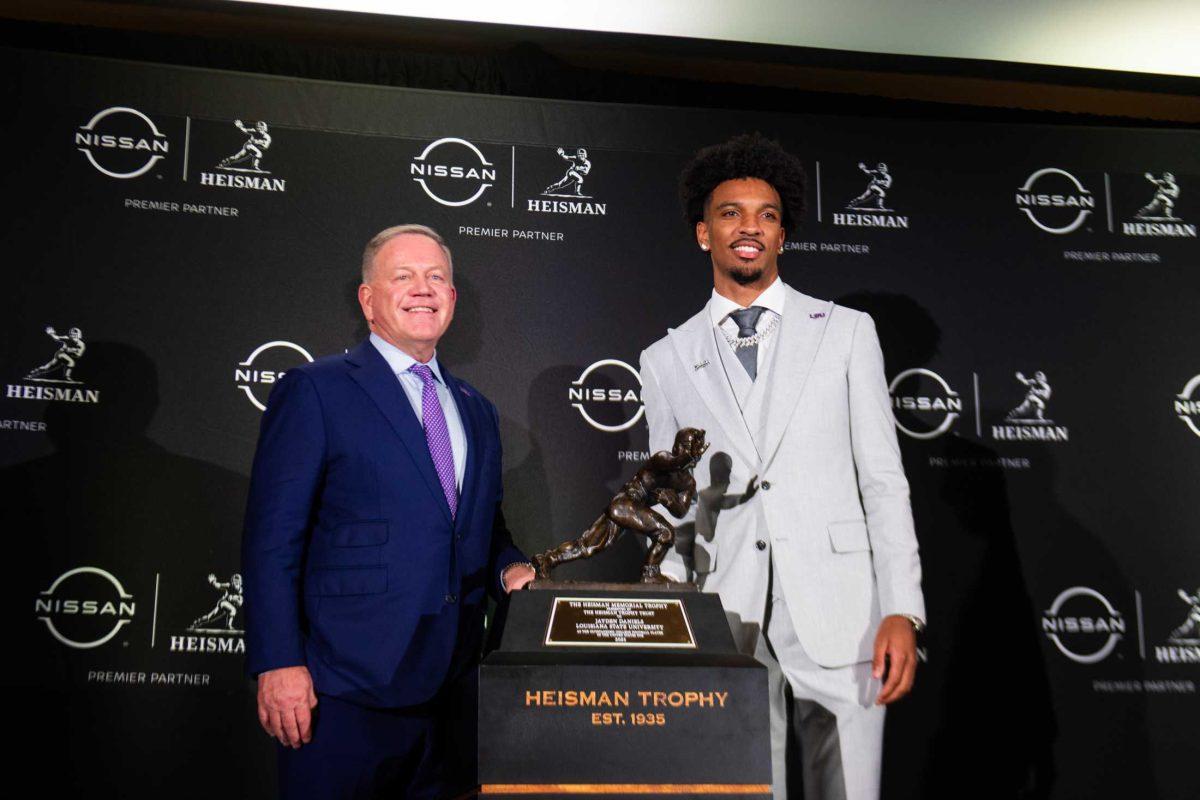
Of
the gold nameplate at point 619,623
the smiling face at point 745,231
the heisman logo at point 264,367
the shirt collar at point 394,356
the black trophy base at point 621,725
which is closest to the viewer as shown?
the black trophy base at point 621,725

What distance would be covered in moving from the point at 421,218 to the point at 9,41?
1.68 meters

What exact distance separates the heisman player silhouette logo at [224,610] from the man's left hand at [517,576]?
3.99ft

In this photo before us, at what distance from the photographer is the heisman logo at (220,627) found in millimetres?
3367

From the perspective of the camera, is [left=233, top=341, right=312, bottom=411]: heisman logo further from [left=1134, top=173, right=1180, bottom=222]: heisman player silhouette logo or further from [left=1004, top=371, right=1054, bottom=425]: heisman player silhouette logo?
[left=1134, top=173, right=1180, bottom=222]: heisman player silhouette logo

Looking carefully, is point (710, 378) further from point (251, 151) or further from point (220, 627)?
point (251, 151)

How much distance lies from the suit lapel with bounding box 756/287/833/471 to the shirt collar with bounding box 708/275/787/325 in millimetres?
41

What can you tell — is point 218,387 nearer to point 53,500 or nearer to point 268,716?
point 53,500

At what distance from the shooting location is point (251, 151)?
3.69m

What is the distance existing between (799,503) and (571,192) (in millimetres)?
1706

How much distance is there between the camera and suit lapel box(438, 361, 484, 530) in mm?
2668

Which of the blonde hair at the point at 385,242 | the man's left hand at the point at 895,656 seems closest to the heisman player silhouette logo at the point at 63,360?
the blonde hair at the point at 385,242

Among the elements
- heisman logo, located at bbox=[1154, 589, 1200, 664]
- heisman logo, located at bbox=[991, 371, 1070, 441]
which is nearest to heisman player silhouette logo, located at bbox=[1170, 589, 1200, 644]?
heisman logo, located at bbox=[1154, 589, 1200, 664]

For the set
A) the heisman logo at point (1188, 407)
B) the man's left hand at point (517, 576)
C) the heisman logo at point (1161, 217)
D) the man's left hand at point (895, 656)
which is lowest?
the man's left hand at point (895, 656)

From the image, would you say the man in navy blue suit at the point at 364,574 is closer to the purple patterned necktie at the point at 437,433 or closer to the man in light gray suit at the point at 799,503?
the purple patterned necktie at the point at 437,433
